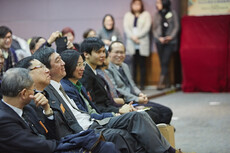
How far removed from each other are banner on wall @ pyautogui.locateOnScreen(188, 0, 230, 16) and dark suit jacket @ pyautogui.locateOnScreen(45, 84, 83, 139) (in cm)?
572

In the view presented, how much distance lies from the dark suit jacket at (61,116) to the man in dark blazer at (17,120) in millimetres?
300

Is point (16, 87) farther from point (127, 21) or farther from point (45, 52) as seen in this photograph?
point (127, 21)

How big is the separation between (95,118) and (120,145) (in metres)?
0.52

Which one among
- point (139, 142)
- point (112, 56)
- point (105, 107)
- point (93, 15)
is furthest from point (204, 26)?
point (139, 142)

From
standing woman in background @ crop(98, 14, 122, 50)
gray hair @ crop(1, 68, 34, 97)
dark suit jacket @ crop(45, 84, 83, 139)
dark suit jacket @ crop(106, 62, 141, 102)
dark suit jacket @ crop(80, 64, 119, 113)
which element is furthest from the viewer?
standing woman in background @ crop(98, 14, 122, 50)

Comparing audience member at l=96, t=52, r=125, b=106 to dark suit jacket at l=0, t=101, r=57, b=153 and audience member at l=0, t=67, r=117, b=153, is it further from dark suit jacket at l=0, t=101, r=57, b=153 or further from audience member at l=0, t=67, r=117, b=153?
dark suit jacket at l=0, t=101, r=57, b=153

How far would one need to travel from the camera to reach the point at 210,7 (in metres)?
8.11


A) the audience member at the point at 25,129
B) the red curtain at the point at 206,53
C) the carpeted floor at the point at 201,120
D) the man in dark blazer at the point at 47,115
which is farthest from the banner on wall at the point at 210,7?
the audience member at the point at 25,129

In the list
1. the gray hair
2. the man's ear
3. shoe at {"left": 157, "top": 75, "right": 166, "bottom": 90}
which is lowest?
shoe at {"left": 157, "top": 75, "right": 166, "bottom": 90}

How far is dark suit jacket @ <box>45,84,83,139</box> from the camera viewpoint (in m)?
2.80

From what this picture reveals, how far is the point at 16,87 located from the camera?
236cm

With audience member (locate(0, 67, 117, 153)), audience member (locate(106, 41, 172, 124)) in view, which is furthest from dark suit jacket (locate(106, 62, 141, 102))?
audience member (locate(0, 67, 117, 153))

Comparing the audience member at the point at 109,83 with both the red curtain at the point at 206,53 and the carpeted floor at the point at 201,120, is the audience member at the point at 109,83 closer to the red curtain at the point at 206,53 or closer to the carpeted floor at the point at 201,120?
the carpeted floor at the point at 201,120

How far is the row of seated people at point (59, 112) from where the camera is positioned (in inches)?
91.2
